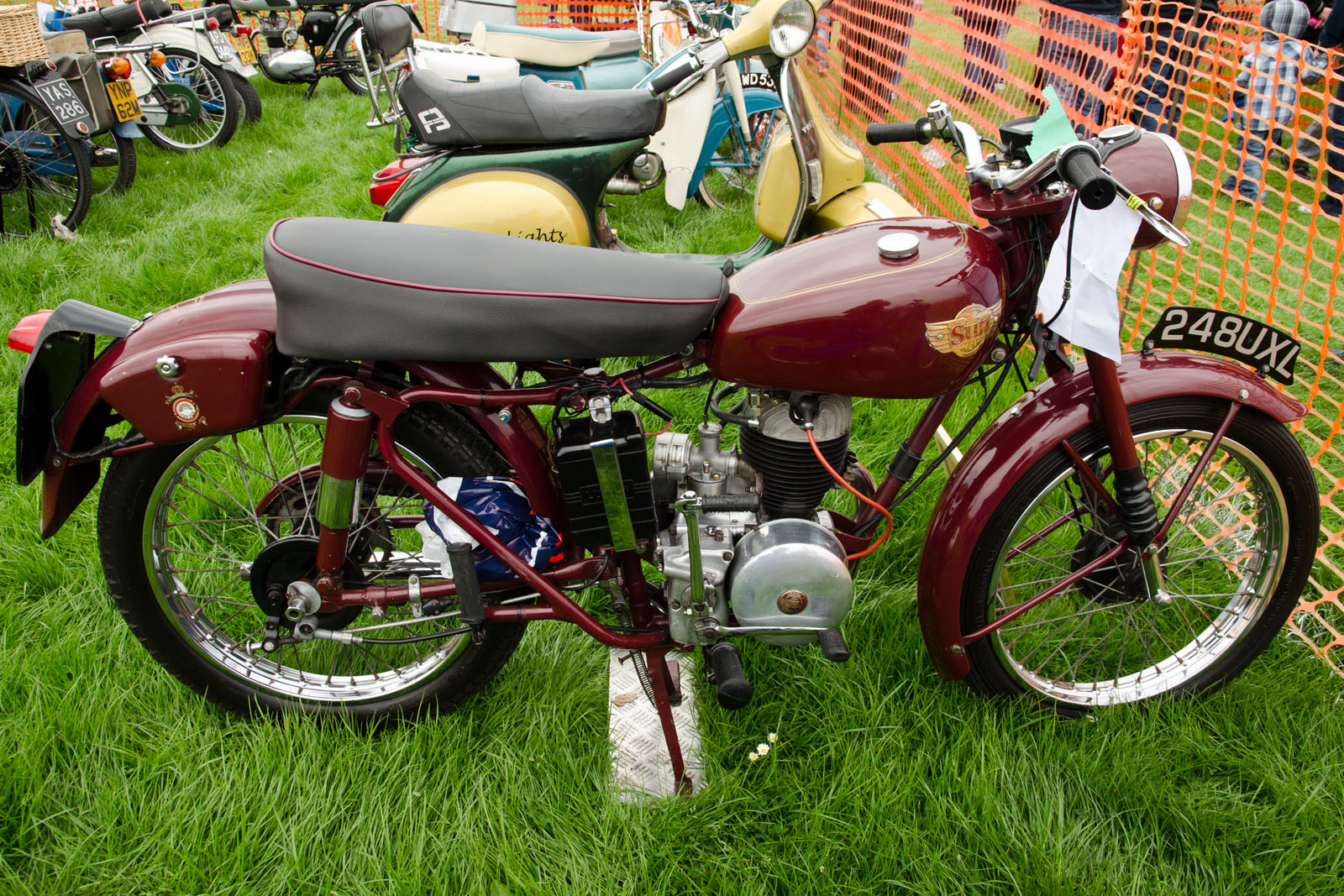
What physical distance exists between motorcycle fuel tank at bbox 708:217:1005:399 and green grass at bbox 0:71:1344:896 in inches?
37.1

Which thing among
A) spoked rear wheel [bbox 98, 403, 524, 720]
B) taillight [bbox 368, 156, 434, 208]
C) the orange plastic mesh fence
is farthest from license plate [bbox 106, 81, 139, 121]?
spoked rear wheel [bbox 98, 403, 524, 720]

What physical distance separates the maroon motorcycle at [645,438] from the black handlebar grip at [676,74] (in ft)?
4.33

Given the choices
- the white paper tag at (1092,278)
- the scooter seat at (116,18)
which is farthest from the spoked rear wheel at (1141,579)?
the scooter seat at (116,18)

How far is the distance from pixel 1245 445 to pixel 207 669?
2403 millimetres

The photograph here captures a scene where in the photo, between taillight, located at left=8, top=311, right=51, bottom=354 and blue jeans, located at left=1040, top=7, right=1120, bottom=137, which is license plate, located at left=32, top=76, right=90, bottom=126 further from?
blue jeans, located at left=1040, top=7, right=1120, bottom=137

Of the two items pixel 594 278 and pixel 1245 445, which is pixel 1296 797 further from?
pixel 594 278

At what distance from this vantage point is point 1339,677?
7.37 feet

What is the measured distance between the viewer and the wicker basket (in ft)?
14.5

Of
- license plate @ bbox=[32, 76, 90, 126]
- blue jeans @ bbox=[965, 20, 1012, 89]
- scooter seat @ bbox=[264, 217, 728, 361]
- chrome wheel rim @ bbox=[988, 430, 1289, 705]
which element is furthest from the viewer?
license plate @ bbox=[32, 76, 90, 126]

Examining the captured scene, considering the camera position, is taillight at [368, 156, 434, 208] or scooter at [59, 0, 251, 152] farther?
Result: scooter at [59, 0, 251, 152]

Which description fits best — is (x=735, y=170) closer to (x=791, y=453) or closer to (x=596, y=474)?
(x=791, y=453)

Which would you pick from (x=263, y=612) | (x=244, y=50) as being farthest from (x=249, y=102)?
(x=263, y=612)

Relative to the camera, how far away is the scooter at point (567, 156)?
3053 mm

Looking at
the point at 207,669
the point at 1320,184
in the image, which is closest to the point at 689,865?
the point at 207,669
